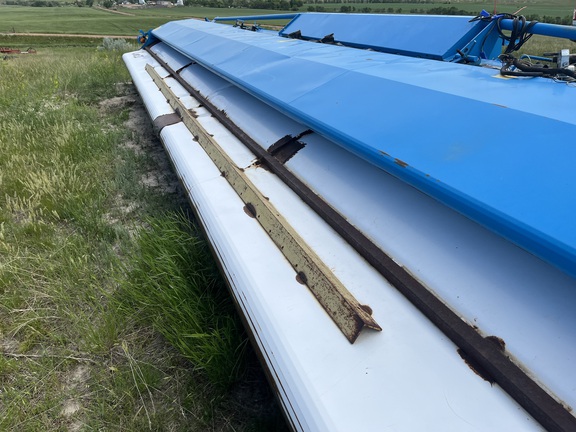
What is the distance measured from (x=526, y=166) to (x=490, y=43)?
240 cm

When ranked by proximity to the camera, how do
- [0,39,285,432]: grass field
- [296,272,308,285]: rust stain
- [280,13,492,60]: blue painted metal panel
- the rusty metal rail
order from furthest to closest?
[280,13,492,60]: blue painted metal panel
[0,39,285,432]: grass field
[296,272,308,285]: rust stain
the rusty metal rail

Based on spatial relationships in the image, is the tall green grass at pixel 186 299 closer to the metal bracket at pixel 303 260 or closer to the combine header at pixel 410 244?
the combine header at pixel 410 244

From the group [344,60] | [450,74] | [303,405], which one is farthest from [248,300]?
[344,60]

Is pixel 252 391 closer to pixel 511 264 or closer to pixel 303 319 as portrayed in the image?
pixel 303 319

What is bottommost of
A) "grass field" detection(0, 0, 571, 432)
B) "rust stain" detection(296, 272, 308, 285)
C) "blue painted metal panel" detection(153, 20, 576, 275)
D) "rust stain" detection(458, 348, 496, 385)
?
"grass field" detection(0, 0, 571, 432)

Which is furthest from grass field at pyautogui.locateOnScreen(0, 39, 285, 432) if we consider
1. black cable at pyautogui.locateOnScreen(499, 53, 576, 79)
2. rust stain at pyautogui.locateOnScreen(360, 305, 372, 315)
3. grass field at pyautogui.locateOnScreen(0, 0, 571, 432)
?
black cable at pyautogui.locateOnScreen(499, 53, 576, 79)

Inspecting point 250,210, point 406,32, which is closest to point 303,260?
point 250,210

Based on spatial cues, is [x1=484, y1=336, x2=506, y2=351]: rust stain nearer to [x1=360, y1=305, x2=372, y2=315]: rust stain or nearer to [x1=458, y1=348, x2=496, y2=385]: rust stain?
[x1=458, y1=348, x2=496, y2=385]: rust stain

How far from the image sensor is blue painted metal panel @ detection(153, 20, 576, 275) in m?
0.77

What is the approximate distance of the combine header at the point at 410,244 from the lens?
2.45 feet

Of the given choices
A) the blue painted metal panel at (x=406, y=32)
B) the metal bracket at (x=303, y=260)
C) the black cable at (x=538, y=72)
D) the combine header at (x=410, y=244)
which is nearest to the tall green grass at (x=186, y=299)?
the combine header at (x=410, y=244)

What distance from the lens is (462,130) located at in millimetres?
1069

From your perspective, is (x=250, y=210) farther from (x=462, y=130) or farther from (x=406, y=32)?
(x=406, y=32)

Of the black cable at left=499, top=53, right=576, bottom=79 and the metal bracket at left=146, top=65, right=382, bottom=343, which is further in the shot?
the black cable at left=499, top=53, right=576, bottom=79
